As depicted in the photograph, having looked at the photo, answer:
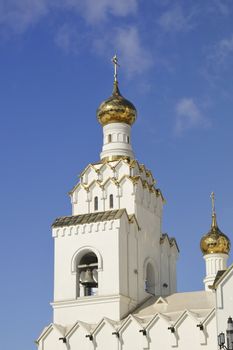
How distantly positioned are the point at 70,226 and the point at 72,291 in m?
2.25

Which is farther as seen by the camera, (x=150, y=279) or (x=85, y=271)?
(x=150, y=279)

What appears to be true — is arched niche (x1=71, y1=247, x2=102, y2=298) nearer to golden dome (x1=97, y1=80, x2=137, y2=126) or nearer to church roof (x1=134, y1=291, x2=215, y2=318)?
church roof (x1=134, y1=291, x2=215, y2=318)

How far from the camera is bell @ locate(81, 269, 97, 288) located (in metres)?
28.2

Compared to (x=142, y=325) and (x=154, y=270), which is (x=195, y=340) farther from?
(x=154, y=270)

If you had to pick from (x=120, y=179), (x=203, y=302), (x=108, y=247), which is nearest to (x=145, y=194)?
(x=120, y=179)

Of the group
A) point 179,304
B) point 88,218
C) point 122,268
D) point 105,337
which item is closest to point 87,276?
point 122,268

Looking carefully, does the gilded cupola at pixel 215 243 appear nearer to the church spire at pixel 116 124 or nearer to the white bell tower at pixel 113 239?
the white bell tower at pixel 113 239

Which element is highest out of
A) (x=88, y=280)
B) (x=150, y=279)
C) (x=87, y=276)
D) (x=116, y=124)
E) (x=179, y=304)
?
(x=116, y=124)

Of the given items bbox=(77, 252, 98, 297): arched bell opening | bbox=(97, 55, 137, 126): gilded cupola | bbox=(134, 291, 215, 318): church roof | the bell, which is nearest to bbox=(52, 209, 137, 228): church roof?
bbox=(77, 252, 98, 297): arched bell opening

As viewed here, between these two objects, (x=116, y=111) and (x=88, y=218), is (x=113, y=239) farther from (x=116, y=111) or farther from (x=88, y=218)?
(x=116, y=111)

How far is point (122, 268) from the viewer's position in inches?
1084

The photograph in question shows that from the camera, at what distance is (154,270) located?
29875 mm

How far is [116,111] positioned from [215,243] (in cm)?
620

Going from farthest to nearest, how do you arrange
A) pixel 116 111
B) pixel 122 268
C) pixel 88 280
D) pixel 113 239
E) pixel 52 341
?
pixel 116 111 < pixel 88 280 < pixel 113 239 < pixel 122 268 < pixel 52 341
